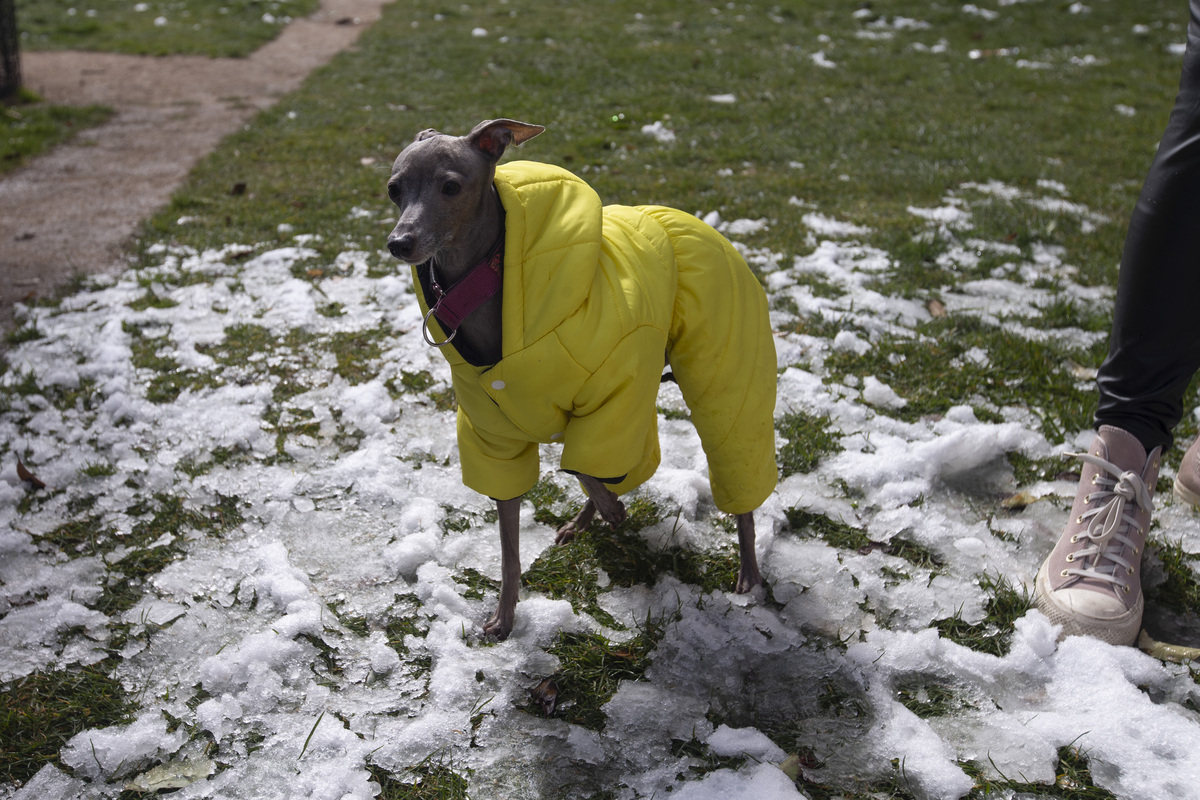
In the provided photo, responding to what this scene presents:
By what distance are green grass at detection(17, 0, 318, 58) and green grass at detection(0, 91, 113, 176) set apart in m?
2.55

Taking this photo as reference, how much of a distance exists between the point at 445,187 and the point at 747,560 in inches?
54.9

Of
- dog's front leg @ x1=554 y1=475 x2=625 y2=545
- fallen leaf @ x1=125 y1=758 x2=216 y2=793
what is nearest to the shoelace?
dog's front leg @ x1=554 y1=475 x2=625 y2=545

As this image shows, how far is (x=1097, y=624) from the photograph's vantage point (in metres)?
2.14

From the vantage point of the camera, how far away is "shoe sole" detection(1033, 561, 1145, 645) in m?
2.14

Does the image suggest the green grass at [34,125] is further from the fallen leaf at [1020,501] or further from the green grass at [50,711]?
the fallen leaf at [1020,501]

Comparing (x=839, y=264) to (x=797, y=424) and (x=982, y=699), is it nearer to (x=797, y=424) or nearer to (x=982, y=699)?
(x=797, y=424)

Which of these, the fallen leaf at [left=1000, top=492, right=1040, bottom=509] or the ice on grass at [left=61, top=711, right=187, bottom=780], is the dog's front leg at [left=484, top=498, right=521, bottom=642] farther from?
the fallen leaf at [left=1000, top=492, right=1040, bottom=509]

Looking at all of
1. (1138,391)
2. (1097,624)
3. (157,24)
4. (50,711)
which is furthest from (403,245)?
(157,24)

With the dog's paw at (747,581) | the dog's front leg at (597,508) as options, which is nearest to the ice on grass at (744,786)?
the dog's paw at (747,581)

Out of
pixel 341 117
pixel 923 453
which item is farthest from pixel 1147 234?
pixel 341 117

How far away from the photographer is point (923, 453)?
9.34 feet

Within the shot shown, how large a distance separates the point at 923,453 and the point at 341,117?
621 cm

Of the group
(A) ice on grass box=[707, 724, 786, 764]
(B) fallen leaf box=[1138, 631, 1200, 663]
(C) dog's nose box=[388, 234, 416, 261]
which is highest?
(C) dog's nose box=[388, 234, 416, 261]

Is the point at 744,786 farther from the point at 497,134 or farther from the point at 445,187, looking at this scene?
the point at 497,134
